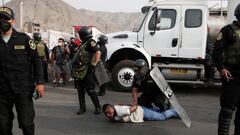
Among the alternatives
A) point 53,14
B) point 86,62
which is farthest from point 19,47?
point 53,14

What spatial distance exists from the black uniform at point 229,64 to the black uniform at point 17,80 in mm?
2200

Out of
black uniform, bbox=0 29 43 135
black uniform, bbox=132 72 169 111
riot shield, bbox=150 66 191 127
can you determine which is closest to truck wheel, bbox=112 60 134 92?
black uniform, bbox=132 72 169 111

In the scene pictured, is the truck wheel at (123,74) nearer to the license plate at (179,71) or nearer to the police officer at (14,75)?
the license plate at (179,71)

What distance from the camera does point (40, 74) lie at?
4484 millimetres

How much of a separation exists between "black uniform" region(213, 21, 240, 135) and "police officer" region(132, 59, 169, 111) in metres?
2.01

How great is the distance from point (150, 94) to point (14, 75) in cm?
316

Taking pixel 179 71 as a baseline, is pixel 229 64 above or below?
above

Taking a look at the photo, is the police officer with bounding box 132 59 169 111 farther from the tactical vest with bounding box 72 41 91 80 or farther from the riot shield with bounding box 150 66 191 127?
the tactical vest with bounding box 72 41 91 80

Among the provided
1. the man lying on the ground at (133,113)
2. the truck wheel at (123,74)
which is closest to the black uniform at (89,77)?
the man lying on the ground at (133,113)

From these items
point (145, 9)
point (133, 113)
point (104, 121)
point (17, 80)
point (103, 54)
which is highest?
point (145, 9)

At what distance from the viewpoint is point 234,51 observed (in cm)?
486

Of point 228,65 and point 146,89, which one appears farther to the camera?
point 146,89

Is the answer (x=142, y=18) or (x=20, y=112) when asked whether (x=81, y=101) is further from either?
(x=142, y=18)

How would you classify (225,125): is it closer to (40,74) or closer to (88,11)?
(40,74)
